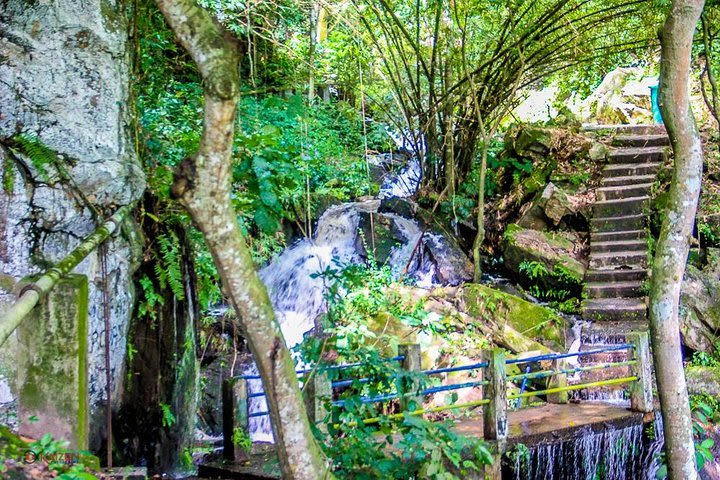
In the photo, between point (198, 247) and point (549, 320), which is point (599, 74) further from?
point (198, 247)

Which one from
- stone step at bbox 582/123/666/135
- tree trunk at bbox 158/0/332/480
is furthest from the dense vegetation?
tree trunk at bbox 158/0/332/480

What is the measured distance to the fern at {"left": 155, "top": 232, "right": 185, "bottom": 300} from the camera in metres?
5.45

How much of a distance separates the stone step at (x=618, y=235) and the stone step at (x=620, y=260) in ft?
1.18

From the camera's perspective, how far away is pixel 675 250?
549 centimetres

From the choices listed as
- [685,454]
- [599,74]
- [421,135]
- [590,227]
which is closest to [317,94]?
[421,135]

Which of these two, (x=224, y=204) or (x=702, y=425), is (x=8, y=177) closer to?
(x=224, y=204)

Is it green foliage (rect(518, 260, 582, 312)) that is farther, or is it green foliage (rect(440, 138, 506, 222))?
green foliage (rect(440, 138, 506, 222))

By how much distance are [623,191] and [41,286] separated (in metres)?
11.4

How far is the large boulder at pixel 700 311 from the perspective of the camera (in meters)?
10.0

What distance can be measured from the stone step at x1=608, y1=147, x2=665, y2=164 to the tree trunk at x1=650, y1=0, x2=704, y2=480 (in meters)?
8.10

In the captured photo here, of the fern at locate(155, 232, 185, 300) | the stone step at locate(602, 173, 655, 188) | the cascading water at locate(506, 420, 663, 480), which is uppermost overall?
the stone step at locate(602, 173, 655, 188)

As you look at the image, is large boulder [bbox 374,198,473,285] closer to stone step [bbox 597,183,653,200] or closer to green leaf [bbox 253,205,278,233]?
stone step [bbox 597,183,653,200]

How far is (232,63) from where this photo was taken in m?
Answer: 3.18

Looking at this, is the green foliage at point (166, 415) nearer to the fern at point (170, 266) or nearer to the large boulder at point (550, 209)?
the fern at point (170, 266)
